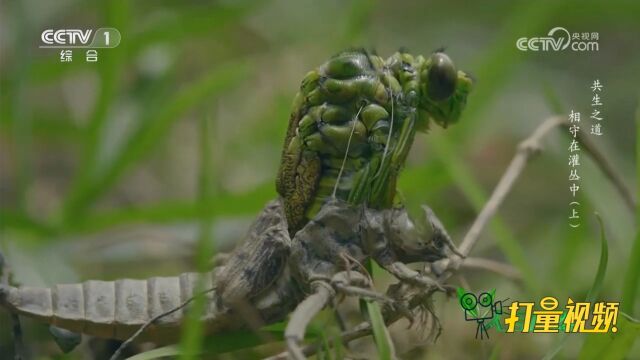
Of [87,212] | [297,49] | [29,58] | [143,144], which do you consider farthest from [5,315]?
[297,49]

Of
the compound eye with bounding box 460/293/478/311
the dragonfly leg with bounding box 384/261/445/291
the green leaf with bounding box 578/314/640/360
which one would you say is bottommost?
the green leaf with bounding box 578/314/640/360

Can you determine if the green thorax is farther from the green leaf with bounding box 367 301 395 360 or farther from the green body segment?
the green leaf with bounding box 367 301 395 360

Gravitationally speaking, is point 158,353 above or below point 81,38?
below

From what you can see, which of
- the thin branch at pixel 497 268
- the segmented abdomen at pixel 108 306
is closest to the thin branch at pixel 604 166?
the thin branch at pixel 497 268

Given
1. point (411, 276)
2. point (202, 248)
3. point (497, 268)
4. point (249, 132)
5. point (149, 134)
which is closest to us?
point (202, 248)

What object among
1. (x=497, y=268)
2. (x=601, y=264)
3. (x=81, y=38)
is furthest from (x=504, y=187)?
(x=81, y=38)

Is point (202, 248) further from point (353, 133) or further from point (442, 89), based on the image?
point (442, 89)

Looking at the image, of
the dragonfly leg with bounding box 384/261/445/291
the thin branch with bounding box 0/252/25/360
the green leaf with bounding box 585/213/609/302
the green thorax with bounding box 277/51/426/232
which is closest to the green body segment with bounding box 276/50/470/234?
the green thorax with bounding box 277/51/426/232
